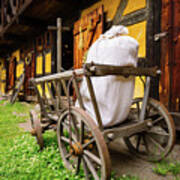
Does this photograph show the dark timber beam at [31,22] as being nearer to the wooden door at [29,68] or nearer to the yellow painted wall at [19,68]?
the wooden door at [29,68]

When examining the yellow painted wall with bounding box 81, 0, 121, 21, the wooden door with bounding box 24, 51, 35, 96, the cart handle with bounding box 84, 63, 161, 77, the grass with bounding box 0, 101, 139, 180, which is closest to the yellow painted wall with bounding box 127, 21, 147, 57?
the yellow painted wall with bounding box 81, 0, 121, 21

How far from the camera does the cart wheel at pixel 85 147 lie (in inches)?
51.8

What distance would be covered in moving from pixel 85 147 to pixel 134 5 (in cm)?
289

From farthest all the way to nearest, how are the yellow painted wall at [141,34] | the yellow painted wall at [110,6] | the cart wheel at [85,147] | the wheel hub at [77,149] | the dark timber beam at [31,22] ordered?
1. the dark timber beam at [31,22]
2. the yellow painted wall at [110,6]
3. the yellow painted wall at [141,34]
4. the wheel hub at [77,149]
5. the cart wheel at [85,147]

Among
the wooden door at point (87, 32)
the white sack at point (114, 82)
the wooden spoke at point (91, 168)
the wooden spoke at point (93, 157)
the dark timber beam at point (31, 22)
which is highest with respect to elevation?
the dark timber beam at point (31, 22)

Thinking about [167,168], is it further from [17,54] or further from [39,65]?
[17,54]

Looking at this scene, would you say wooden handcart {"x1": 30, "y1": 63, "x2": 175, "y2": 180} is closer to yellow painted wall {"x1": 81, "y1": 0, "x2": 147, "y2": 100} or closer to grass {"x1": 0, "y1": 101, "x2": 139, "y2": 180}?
grass {"x1": 0, "y1": 101, "x2": 139, "y2": 180}

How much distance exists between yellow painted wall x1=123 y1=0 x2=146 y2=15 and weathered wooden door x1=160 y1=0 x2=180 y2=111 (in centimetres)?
45

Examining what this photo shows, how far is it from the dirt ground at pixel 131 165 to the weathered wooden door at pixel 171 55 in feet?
2.39

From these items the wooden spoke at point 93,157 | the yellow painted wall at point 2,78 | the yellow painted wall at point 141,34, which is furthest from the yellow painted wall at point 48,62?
Result: the yellow painted wall at point 2,78

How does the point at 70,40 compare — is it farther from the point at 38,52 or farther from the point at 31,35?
the point at 31,35

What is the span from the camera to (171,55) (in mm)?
2645

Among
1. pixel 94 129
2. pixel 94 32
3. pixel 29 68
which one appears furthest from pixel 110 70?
pixel 29 68

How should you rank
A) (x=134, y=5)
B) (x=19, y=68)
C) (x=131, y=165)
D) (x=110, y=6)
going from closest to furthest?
(x=131, y=165) → (x=134, y=5) → (x=110, y=6) → (x=19, y=68)
